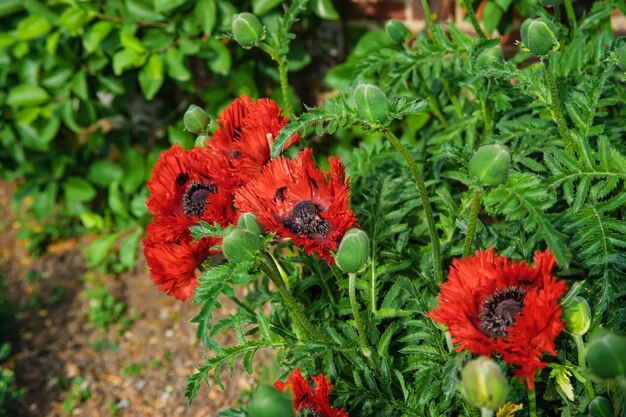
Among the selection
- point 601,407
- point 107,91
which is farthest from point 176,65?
point 601,407

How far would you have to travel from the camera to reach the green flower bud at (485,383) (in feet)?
2.35

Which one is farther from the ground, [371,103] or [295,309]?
[371,103]

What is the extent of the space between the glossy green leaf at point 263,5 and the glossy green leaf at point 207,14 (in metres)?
0.10

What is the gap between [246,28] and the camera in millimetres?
1096

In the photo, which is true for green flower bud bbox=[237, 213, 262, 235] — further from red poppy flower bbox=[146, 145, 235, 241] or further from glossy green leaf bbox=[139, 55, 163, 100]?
glossy green leaf bbox=[139, 55, 163, 100]

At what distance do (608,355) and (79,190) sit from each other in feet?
6.49

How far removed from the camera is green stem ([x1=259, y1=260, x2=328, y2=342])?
34.9 inches

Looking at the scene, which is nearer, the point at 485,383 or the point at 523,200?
the point at 485,383

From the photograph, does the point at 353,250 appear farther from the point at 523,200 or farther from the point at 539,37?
the point at 539,37

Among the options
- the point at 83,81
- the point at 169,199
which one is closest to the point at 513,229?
the point at 169,199

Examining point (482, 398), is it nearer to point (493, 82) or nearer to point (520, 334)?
point (520, 334)

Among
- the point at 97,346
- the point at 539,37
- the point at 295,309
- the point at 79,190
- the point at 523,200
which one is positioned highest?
the point at 539,37

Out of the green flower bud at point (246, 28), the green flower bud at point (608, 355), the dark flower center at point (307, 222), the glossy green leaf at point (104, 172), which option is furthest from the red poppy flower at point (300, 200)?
the glossy green leaf at point (104, 172)

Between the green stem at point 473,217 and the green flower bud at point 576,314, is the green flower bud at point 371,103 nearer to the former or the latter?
the green stem at point 473,217
